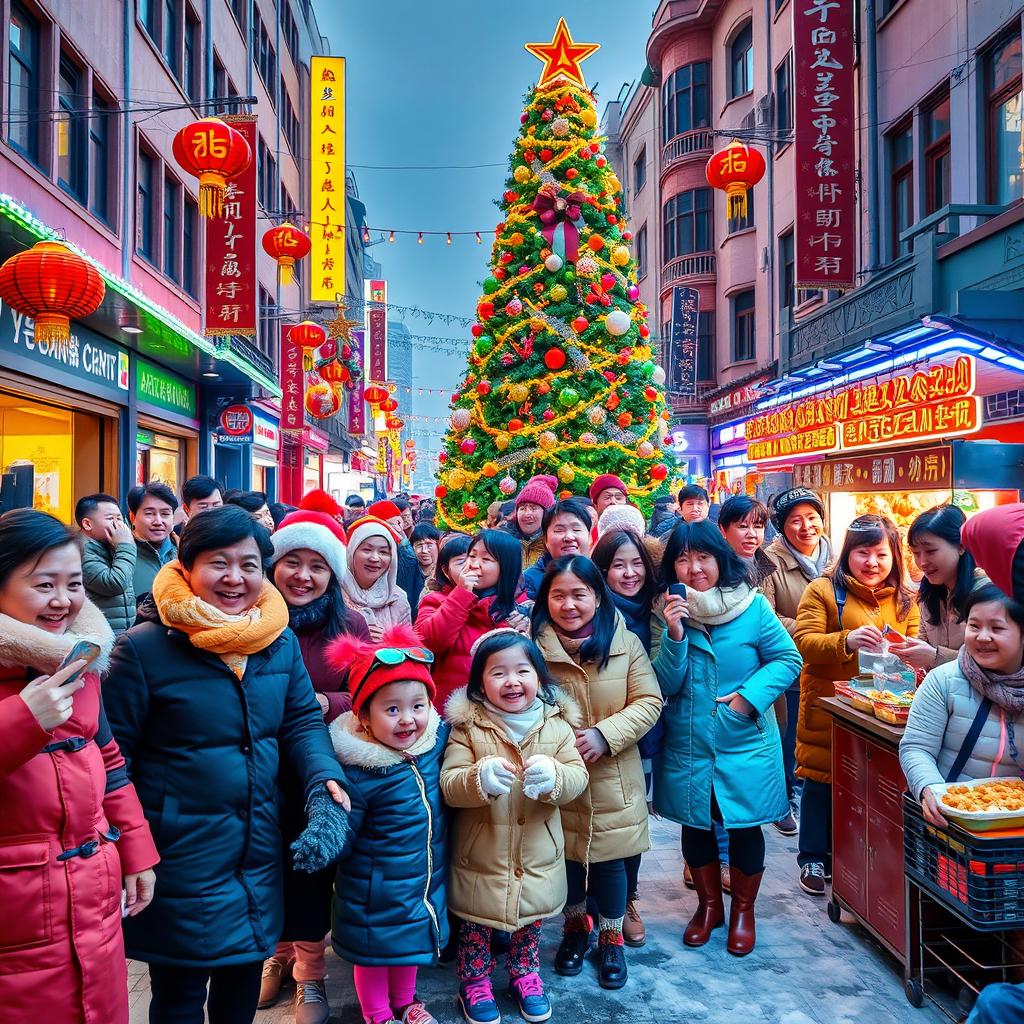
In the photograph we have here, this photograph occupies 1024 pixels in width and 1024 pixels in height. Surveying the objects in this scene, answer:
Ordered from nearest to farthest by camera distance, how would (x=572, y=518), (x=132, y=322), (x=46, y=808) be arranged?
1. (x=46, y=808)
2. (x=572, y=518)
3. (x=132, y=322)

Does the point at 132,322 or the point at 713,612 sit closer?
the point at 713,612

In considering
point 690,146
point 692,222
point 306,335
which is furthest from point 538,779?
point 690,146

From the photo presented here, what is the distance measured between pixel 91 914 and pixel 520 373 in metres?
7.23

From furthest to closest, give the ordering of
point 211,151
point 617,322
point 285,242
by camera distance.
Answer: point 285,242 → point 617,322 → point 211,151

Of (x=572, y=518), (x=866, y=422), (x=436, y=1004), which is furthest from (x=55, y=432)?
(x=866, y=422)

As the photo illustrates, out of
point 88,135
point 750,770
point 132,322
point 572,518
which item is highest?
point 88,135

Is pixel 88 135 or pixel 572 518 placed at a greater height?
pixel 88 135

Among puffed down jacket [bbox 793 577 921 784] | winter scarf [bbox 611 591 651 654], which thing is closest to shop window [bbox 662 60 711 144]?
puffed down jacket [bbox 793 577 921 784]

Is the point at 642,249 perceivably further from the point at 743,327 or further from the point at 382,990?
the point at 382,990

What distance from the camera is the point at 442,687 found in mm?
3600

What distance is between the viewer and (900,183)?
1230cm

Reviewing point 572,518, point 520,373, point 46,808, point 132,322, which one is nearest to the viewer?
point 46,808

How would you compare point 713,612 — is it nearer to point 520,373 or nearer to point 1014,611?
point 1014,611

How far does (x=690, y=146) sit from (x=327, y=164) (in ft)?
34.6
